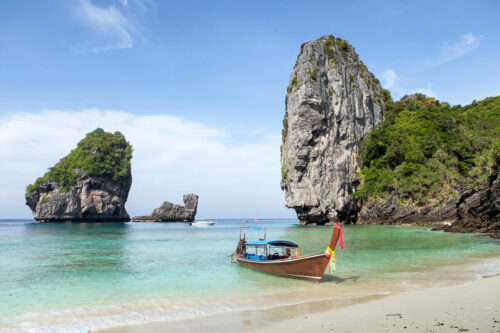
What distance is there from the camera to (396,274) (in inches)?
514

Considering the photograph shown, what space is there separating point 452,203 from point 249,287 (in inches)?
1675

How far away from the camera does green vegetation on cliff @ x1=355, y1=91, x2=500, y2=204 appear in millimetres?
46719

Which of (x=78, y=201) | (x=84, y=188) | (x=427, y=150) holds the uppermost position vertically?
(x=427, y=150)

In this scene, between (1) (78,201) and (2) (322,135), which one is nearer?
(2) (322,135)

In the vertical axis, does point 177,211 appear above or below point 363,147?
below

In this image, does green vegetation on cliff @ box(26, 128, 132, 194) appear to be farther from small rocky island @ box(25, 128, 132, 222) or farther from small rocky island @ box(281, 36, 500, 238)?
small rocky island @ box(281, 36, 500, 238)

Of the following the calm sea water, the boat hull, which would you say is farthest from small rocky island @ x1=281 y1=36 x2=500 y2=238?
the boat hull

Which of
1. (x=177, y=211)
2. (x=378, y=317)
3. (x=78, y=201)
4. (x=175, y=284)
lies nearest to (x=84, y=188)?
(x=78, y=201)

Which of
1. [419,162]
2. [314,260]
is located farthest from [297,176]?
[314,260]

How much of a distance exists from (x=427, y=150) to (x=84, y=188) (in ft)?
261

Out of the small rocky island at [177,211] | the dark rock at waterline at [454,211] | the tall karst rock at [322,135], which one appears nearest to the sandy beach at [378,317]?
the dark rock at waterline at [454,211]

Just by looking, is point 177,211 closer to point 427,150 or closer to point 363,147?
point 363,147

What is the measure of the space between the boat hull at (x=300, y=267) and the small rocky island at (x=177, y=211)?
96.0 metres

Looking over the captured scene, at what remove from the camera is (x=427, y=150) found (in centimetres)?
5278
